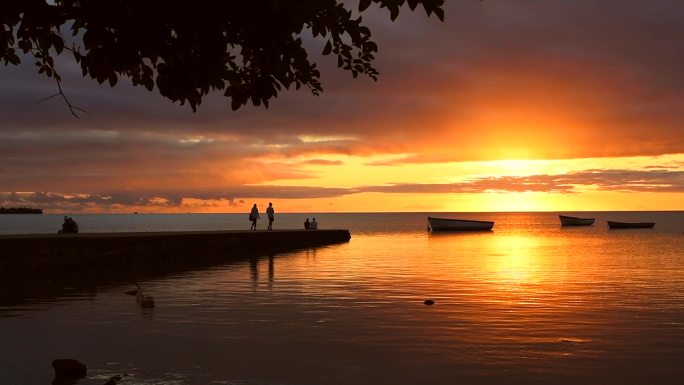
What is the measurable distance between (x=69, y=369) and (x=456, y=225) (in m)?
121

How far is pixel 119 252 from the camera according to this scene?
34531 mm

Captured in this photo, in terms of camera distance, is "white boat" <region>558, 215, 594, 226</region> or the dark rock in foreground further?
"white boat" <region>558, 215, 594, 226</region>

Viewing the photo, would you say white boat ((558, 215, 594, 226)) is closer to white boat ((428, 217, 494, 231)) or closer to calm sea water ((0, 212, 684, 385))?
white boat ((428, 217, 494, 231))

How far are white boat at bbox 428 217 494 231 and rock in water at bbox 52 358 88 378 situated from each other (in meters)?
112

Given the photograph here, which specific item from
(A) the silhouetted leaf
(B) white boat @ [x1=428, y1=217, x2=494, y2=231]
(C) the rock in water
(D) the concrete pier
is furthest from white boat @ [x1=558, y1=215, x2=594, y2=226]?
(A) the silhouetted leaf

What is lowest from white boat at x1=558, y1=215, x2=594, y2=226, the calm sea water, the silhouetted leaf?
the calm sea water

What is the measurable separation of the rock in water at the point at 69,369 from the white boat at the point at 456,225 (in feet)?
369

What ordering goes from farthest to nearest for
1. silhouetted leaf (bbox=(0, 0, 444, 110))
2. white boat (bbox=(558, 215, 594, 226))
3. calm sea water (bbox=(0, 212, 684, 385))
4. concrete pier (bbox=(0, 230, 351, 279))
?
1. white boat (bbox=(558, 215, 594, 226))
2. concrete pier (bbox=(0, 230, 351, 279))
3. calm sea water (bbox=(0, 212, 684, 385))
4. silhouetted leaf (bbox=(0, 0, 444, 110))

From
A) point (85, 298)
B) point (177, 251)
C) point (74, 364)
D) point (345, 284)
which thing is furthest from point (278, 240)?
point (74, 364)

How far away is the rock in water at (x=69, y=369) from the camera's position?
12.5m

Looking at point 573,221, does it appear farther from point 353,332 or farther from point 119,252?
point 353,332

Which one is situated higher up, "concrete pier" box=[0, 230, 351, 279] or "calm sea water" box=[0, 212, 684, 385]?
"concrete pier" box=[0, 230, 351, 279]

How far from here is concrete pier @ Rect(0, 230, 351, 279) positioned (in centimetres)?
2947

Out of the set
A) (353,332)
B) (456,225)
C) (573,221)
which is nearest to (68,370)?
(353,332)
